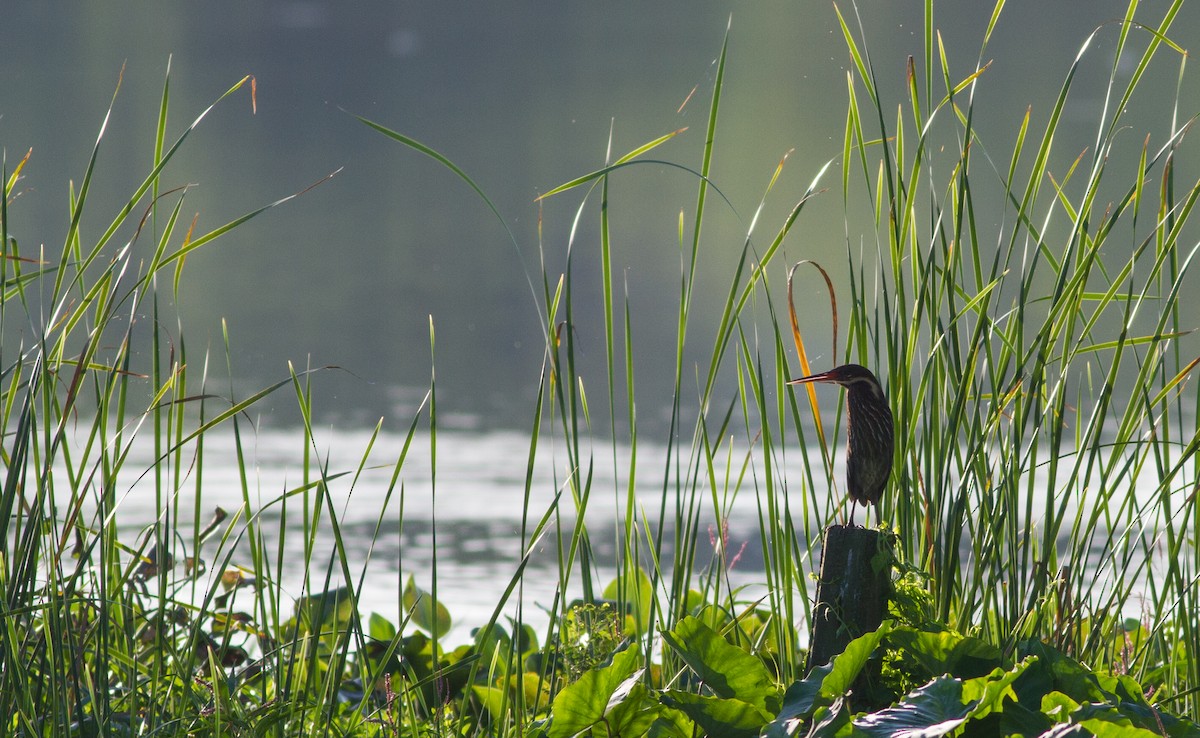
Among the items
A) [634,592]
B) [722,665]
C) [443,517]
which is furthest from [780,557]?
[443,517]

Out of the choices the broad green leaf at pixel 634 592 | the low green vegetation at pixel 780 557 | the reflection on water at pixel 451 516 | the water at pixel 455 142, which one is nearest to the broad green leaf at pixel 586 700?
the low green vegetation at pixel 780 557

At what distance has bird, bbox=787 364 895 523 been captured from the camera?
132 centimetres

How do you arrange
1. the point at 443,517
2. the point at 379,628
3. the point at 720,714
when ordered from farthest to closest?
the point at 443,517 < the point at 379,628 < the point at 720,714

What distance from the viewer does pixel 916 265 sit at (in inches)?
56.2

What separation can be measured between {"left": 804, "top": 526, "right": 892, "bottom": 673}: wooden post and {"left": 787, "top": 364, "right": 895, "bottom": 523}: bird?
0.09m

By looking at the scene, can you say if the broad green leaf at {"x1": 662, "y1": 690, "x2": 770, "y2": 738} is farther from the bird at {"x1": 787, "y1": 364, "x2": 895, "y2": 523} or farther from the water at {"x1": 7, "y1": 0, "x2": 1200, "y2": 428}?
the water at {"x1": 7, "y1": 0, "x2": 1200, "y2": 428}

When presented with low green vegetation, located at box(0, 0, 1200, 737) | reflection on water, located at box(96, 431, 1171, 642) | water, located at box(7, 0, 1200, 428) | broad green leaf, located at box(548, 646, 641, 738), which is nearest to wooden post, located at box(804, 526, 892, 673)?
low green vegetation, located at box(0, 0, 1200, 737)

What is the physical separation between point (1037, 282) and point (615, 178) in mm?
6166

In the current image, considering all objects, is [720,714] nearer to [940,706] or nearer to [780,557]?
[940,706]

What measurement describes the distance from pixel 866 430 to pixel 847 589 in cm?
18

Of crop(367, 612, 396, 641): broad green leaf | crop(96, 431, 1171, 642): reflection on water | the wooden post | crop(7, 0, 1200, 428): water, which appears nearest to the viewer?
the wooden post

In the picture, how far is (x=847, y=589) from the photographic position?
1.25 m

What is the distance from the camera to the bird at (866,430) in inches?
52.1

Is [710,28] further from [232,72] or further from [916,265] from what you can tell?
[916,265]
